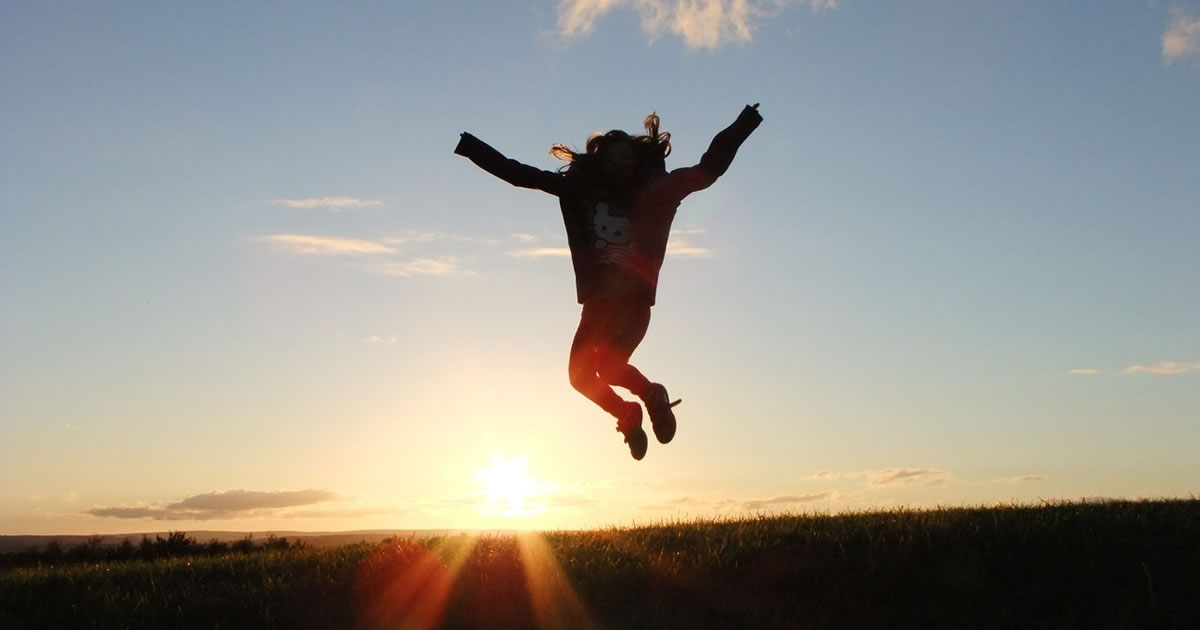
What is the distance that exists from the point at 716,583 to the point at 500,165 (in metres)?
3.92

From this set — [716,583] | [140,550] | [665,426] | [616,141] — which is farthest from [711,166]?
[140,550]

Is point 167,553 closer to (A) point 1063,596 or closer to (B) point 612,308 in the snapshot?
(B) point 612,308

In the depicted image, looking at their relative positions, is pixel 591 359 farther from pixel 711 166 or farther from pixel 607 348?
pixel 711 166

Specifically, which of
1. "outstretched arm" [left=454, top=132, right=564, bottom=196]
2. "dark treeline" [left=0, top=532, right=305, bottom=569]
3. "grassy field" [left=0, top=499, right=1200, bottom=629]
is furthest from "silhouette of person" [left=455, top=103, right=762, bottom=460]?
"dark treeline" [left=0, top=532, right=305, bottom=569]

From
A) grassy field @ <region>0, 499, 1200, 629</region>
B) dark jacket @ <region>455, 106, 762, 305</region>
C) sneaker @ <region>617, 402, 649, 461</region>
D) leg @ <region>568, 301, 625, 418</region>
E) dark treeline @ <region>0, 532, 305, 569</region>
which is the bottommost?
grassy field @ <region>0, 499, 1200, 629</region>

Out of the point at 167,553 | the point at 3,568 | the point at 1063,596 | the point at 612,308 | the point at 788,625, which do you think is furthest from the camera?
the point at 167,553

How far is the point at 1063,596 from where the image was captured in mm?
8625

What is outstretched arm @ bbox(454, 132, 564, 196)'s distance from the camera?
9.27 meters

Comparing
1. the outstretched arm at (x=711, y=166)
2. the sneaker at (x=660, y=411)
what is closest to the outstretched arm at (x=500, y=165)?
the outstretched arm at (x=711, y=166)

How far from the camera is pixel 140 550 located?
15141 millimetres

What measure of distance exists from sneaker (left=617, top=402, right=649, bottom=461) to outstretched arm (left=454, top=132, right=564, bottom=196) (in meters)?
2.13

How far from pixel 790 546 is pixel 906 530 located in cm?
114

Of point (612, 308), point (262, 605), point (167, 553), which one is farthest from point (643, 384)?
point (167, 553)

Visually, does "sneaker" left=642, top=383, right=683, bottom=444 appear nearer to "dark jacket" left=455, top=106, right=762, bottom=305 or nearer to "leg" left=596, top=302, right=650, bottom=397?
"leg" left=596, top=302, right=650, bottom=397
